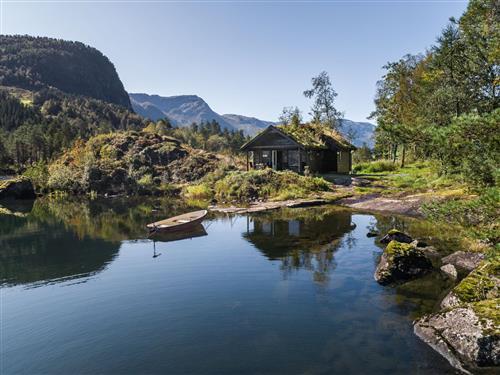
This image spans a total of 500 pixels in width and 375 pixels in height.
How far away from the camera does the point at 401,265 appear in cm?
1576

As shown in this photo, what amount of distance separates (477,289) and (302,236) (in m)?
13.2

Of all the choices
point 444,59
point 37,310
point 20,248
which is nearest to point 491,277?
point 37,310

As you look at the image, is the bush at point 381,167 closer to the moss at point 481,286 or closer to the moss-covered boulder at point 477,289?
the moss at point 481,286

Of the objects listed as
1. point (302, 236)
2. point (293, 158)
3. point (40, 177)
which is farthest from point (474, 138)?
point (40, 177)

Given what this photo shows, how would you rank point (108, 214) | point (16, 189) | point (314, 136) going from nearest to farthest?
point (108, 214)
point (314, 136)
point (16, 189)

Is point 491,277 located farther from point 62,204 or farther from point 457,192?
point 62,204

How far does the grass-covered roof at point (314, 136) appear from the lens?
165 ft

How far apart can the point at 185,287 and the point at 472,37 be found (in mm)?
33608

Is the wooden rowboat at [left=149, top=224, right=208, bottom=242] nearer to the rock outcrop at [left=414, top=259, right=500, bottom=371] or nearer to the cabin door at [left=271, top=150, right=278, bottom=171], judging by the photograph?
the rock outcrop at [left=414, top=259, right=500, bottom=371]

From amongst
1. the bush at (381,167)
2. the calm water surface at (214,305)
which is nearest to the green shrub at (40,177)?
the calm water surface at (214,305)

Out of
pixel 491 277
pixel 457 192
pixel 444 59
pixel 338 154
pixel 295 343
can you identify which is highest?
pixel 444 59

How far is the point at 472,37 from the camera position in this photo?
33.8 metres

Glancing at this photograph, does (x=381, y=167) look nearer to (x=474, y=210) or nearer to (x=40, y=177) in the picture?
(x=474, y=210)

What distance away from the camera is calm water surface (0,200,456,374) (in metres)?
10.1
